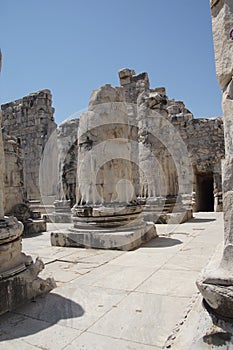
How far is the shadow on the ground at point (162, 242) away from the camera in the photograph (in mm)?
4654

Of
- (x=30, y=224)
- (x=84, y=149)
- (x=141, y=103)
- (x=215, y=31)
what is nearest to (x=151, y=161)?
(x=141, y=103)

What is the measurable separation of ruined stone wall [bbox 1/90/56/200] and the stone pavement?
377 inches

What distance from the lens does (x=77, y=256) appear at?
414 centimetres

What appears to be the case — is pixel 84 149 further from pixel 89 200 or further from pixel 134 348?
pixel 134 348

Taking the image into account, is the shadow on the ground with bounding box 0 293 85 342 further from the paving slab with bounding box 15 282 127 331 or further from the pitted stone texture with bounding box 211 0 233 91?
the pitted stone texture with bounding box 211 0 233 91

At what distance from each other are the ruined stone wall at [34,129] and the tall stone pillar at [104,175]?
837 cm

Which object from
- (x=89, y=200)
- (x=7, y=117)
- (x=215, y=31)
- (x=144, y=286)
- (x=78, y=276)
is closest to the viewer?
(x=215, y=31)

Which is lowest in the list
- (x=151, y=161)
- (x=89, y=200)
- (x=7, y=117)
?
(x=89, y=200)

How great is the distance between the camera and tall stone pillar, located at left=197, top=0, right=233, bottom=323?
1396mm

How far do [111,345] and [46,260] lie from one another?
2435mm

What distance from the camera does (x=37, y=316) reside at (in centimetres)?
222

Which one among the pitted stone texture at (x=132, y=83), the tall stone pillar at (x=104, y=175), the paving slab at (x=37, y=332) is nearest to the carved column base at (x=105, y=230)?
the tall stone pillar at (x=104, y=175)

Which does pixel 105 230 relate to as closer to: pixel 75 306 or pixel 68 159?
pixel 75 306

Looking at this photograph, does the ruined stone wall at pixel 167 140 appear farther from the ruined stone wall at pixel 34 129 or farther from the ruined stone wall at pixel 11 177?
the ruined stone wall at pixel 34 129
